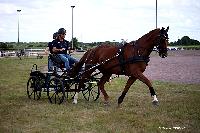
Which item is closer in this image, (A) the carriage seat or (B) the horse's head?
(B) the horse's head

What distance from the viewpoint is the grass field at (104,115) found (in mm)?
9625

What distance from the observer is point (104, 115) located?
11.4 metres

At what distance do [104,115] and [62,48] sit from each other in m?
4.13

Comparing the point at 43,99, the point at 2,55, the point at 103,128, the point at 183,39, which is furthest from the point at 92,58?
the point at 183,39

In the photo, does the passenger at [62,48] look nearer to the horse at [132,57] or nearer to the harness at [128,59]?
the horse at [132,57]

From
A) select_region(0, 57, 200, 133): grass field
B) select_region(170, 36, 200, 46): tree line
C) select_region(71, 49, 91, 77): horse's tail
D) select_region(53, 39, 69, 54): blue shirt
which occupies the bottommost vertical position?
select_region(0, 57, 200, 133): grass field

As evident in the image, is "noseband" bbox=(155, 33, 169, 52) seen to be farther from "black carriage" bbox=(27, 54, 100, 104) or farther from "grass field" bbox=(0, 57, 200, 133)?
"black carriage" bbox=(27, 54, 100, 104)

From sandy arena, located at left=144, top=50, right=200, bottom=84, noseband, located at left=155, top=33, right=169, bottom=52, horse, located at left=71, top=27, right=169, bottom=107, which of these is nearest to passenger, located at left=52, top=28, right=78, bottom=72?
horse, located at left=71, top=27, right=169, bottom=107

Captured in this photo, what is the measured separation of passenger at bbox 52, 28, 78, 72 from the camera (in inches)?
572

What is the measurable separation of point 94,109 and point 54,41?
3.34 meters

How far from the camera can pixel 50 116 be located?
11344 mm

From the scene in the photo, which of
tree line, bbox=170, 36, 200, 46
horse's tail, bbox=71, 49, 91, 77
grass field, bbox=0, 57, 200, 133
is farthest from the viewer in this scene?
tree line, bbox=170, 36, 200, 46

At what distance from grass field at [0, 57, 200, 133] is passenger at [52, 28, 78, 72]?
1.36 m

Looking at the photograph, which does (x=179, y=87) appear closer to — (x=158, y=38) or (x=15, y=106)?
(x=158, y=38)
